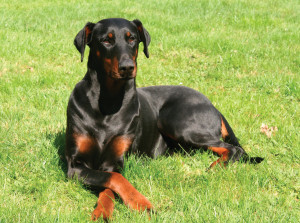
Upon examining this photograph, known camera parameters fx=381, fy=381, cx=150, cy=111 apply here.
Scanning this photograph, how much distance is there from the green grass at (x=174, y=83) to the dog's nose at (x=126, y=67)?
815 millimetres

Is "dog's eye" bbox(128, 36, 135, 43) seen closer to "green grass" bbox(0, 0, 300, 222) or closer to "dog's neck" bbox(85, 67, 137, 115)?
"dog's neck" bbox(85, 67, 137, 115)

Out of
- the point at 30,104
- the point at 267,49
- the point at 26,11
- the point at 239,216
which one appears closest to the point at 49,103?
the point at 30,104

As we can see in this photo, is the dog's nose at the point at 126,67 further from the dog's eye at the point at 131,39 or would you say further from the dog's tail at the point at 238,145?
the dog's tail at the point at 238,145

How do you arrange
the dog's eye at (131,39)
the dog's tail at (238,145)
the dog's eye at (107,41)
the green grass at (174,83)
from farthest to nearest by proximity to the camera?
the dog's tail at (238,145)
the dog's eye at (131,39)
the dog's eye at (107,41)
the green grass at (174,83)

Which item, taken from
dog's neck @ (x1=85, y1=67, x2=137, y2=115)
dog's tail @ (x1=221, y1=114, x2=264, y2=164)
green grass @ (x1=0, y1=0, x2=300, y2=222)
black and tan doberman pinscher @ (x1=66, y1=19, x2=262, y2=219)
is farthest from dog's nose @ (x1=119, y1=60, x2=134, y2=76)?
dog's tail @ (x1=221, y1=114, x2=264, y2=164)

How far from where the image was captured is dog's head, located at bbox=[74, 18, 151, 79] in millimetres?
3053

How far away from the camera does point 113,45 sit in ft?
10.7

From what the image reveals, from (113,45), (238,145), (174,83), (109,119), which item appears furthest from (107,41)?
(174,83)

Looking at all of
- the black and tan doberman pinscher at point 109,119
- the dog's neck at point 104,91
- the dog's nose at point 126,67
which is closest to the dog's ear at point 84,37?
the black and tan doberman pinscher at point 109,119

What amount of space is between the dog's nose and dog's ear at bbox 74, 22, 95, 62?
617mm

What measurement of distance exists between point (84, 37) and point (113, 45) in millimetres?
360

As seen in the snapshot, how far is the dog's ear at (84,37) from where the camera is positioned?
3.44 m

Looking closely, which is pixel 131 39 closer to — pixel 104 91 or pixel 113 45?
pixel 113 45

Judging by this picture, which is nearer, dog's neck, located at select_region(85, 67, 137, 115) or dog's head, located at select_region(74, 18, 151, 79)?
dog's head, located at select_region(74, 18, 151, 79)
